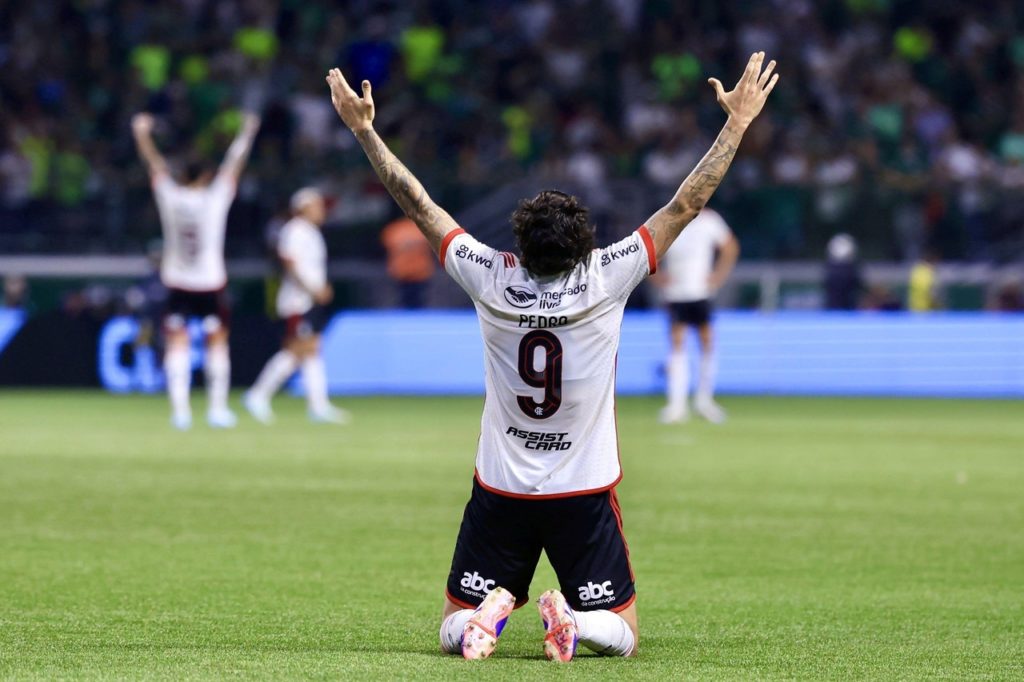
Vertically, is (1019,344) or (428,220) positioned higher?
(428,220)

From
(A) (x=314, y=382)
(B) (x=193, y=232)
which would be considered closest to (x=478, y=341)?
(A) (x=314, y=382)

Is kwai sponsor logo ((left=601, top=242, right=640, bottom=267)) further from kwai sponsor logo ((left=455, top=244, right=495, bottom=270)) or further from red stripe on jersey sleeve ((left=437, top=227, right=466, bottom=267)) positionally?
red stripe on jersey sleeve ((left=437, top=227, right=466, bottom=267))

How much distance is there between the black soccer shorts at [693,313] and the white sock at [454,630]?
1364 cm

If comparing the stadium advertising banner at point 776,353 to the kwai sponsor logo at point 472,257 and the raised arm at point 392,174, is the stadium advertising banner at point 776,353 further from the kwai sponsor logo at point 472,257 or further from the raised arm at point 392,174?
the kwai sponsor logo at point 472,257

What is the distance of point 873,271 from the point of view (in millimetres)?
25562

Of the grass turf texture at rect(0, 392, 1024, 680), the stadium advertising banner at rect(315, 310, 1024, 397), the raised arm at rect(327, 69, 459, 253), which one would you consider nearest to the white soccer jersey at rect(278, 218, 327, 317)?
the grass turf texture at rect(0, 392, 1024, 680)

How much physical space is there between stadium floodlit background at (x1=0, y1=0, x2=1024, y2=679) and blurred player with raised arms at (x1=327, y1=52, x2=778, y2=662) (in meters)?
0.26

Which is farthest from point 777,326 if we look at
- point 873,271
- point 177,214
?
point 177,214

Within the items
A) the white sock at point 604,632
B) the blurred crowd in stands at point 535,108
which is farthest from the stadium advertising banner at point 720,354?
the white sock at point 604,632

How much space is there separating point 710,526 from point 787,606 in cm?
292

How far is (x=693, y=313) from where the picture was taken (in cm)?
1995

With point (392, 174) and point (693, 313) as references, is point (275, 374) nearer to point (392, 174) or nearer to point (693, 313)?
point (693, 313)

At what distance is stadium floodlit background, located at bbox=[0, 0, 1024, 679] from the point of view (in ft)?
24.7

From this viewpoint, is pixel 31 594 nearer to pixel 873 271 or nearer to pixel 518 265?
pixel 518 265
